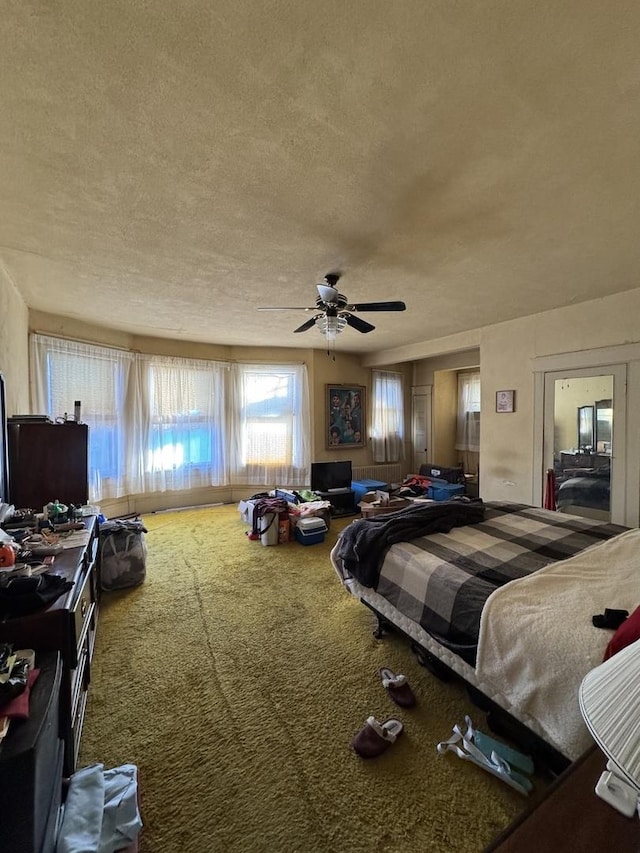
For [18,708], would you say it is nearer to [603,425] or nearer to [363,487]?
[603,425]

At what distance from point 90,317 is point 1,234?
1865mm

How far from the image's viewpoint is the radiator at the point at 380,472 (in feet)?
19.9

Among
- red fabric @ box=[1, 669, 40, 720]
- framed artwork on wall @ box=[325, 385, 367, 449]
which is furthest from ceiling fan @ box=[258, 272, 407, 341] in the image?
framed artwork on wall @ box=[325, 385, 367, 449]

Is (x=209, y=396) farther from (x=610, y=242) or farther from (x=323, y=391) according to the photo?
(x=610, y=242)

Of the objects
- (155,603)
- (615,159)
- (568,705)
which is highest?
(615,159)

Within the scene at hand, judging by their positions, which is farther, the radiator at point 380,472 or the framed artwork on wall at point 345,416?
the radiator at point 380,472

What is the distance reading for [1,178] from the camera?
159cm

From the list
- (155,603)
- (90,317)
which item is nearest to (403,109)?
(155,603)

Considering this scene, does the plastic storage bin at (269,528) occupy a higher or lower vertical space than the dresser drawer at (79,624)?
lower

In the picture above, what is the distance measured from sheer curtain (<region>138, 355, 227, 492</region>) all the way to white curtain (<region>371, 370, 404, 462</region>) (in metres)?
2.63

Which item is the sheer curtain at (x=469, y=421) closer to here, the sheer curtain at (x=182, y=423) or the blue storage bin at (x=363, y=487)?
the blue storage bin at (x=363, y=487)

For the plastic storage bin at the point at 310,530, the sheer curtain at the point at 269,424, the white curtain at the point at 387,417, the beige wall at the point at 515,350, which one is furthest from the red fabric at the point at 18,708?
the white curtain at the point at 387,417

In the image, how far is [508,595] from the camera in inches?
57.1

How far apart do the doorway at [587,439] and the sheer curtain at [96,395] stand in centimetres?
501
